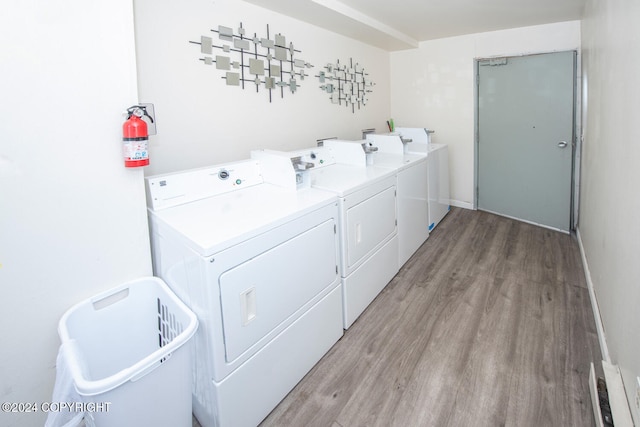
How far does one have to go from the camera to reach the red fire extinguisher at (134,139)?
1.47m

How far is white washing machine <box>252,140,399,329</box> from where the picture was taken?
2102 millimetres

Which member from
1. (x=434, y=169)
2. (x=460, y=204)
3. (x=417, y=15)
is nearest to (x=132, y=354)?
(x=434, y=169)

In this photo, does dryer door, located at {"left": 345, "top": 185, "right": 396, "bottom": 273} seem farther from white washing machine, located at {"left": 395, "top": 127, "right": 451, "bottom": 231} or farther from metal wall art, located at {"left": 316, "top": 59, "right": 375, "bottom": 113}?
metal wall art, located at {"left": 316, "top": 59, "right": 375, "bottom": 113}

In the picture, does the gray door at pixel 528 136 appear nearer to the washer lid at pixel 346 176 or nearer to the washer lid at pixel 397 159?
the washer lid at pixel 397 159

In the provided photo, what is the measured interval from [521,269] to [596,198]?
78 cm

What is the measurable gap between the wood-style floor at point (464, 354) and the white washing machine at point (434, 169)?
83 centimetres

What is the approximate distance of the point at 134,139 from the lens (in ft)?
4.87

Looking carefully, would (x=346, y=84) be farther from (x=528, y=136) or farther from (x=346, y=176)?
(x=528, y=136)

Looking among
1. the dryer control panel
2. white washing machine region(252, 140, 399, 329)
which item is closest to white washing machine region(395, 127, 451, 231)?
white washing machine region(252, 140, 399, 329)

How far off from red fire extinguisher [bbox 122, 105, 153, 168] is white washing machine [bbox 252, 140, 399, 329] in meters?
0.82

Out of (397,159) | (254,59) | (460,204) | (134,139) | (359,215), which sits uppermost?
(254,59)

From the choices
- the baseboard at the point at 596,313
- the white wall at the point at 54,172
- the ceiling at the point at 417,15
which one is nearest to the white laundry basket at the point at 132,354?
the white wall at the point at 54,172

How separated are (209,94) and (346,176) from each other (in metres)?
1.06

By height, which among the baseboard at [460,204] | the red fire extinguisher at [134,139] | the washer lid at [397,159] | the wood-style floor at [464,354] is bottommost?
the wood-style floor at [464,354]
